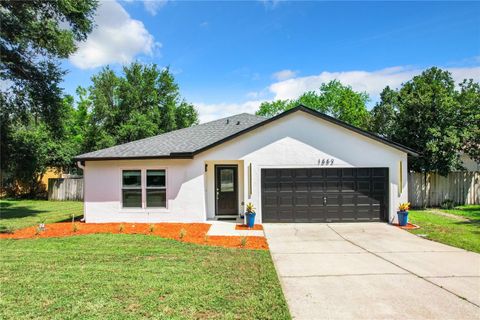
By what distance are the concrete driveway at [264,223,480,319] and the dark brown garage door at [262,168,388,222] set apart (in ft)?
7.19

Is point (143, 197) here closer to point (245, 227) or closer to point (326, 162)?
point (245, 227)

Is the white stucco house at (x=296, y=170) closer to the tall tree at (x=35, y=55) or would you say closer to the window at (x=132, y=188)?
the window at (x=132, y=188)

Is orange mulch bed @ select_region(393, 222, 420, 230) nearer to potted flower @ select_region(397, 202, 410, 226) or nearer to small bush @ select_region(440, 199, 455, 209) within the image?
potted flower @ select_region(397, 202, 410, 226)

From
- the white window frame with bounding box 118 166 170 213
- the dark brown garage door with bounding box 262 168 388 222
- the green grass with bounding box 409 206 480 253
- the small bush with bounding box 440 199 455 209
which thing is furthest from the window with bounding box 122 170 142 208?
the small bush with bounding box 440 199 455 209

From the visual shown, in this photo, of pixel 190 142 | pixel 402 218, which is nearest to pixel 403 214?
pixel 402 218

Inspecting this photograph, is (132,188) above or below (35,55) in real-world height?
below

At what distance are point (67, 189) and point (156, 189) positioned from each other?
13.3m

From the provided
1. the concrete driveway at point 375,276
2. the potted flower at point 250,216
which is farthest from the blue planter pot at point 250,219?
the concrete driveway at point 375,276

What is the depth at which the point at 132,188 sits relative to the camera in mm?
12242

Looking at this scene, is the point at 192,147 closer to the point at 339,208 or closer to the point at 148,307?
the point at 339,208

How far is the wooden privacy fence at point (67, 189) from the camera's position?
21.5 metres

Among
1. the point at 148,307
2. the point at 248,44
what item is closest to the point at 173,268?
the point at 148,307

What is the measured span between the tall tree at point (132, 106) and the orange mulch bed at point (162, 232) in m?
16.6

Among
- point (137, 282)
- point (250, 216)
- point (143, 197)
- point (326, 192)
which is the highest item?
point (326, 192)
